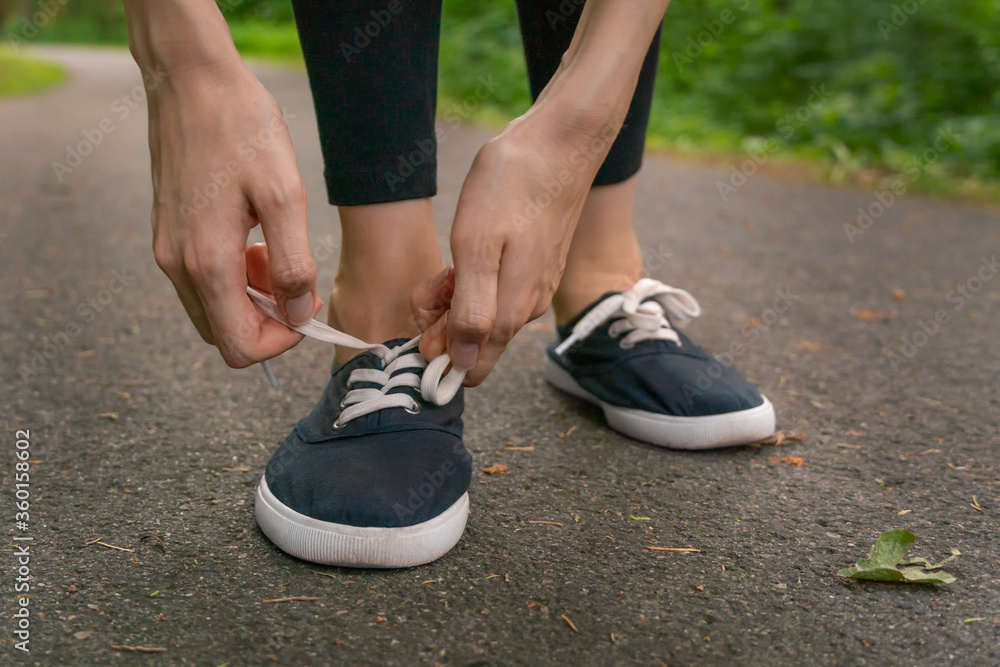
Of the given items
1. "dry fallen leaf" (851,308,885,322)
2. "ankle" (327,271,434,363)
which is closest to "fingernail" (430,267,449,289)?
"ankle" (327,271,434,363)

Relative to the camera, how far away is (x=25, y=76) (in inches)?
270

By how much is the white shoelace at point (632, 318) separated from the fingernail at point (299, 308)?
1.54 ft

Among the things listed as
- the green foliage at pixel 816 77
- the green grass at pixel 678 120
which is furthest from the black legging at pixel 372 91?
the green foliage at pixel 816 77

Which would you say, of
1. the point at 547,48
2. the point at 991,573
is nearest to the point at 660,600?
the point at 991,573

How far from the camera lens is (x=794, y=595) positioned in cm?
84

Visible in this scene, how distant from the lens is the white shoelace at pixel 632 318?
4.04 ft

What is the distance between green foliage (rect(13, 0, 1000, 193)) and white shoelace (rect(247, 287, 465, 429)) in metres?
3.40

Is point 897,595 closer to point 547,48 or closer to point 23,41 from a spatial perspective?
point 547,48

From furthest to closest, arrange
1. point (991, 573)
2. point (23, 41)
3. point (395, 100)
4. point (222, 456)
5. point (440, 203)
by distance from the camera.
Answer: point (23, 41), point (440, 203), point (222, 456), point (395, 100), point (991, 573)

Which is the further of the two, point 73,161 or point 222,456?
point 73,161

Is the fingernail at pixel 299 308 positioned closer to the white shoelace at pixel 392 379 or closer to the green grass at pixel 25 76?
the white shoelace at pixel 392 379

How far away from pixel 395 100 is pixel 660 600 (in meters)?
0.66

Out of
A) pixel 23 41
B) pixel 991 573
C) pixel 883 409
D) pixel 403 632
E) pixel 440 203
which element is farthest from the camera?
pixel 23 41

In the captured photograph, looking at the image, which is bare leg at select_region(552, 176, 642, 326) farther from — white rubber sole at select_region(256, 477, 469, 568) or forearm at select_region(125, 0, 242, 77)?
forearm at select_region(125, 0, 242, 77)
